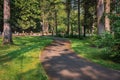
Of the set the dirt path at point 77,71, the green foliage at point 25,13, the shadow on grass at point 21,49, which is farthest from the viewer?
the green foliage at point 25,13

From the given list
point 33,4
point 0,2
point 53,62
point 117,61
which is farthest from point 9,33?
point 33,4

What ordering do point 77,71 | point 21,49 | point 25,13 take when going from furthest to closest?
point 25,13 → point 21,49 → point 77,71

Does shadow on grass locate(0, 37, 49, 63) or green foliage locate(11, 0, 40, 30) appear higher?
green foliage locate(11, 0, 40, 30)

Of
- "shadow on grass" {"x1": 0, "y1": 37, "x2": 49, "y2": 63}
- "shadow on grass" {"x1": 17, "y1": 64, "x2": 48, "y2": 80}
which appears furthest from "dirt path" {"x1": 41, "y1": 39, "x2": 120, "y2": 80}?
"shadow on grass" {"x1": 0, "y1": 37, "x2": 49, "y2": 63}

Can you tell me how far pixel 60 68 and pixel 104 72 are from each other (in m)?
2.33

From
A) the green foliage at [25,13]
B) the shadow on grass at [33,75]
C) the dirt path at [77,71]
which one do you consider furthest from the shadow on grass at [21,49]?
the green foliage at [25,13]

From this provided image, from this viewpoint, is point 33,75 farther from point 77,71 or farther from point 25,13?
point 25,13

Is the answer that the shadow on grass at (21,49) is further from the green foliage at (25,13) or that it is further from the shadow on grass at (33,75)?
the green foliage at (25,13)

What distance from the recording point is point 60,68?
1454 centimetres

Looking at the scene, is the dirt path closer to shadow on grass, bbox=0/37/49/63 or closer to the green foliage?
shadow on grass, bbox=0/37/49/63

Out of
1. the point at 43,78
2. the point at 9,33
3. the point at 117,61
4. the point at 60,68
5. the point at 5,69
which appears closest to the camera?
the point at 43,78

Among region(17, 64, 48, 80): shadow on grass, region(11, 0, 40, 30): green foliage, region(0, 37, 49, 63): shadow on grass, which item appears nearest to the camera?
region(17, 64, 48, 80): shadow on grass

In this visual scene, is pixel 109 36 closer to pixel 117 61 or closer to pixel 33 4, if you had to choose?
pixel 117 61

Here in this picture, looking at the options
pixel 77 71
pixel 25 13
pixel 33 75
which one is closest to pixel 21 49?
pixel 77 71
